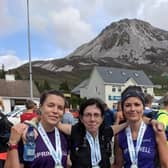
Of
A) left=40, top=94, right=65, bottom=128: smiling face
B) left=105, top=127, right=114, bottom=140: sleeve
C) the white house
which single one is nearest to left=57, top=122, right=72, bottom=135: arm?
left=40, top=94, right=65, bottom=128: smiling face

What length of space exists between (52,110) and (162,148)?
1.08 metres

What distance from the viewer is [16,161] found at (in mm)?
3562

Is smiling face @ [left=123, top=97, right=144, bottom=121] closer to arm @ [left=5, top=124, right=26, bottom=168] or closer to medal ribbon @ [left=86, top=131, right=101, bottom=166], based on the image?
medal ribbon @ [left=86, top=131, right=101, bottom=166]

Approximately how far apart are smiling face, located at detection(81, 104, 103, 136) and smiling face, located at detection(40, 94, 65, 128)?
12.2 inches

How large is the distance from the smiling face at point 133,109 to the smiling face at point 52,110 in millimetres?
621

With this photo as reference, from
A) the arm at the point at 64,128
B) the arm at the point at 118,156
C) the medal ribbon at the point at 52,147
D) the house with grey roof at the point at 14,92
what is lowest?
the arm at the point at 118,156

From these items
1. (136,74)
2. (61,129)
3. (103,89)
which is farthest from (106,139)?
(136,74)

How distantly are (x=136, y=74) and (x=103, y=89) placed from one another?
992cm

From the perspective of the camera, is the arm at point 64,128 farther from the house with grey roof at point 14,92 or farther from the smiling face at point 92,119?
the house with grey roof at point 14,92

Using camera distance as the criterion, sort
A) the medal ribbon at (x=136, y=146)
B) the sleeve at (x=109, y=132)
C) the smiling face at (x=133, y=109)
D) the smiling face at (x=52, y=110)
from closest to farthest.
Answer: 1. the smiling face at (x=52, y=110)
2. the medal ribbon at (x=136, y=146)
3. the smiling face at (x=133, y=109)
4. the sleeve at (x=109, y=132)

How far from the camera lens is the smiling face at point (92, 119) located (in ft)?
13.0

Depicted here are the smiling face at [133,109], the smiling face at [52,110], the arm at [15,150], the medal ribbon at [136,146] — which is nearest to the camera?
the arm at [15,150]

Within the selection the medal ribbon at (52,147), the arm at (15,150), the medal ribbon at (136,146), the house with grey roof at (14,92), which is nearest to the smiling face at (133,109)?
the medal ribbon at (136,146)

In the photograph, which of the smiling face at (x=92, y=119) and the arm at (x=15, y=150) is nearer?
Result: the arm at (x=15, y=150)
